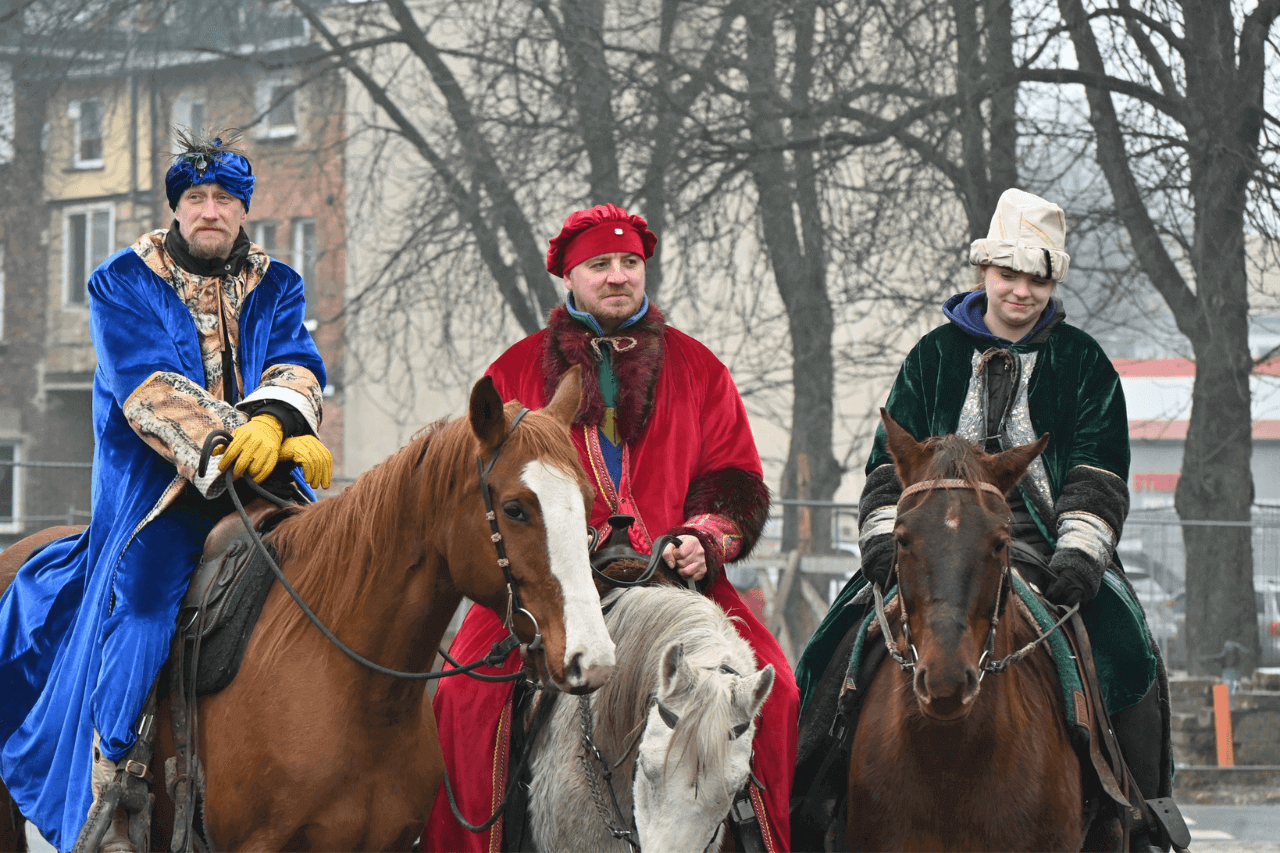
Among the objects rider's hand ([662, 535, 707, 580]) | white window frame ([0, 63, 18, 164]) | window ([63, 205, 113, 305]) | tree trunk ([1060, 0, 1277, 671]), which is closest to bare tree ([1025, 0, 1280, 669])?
tree trunk ([1060, 0, 1277, 671])

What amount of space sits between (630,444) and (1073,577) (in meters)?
1.46

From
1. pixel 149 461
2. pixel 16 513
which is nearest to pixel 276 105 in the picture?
pixel 16 513

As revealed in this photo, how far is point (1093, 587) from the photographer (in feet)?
14.3

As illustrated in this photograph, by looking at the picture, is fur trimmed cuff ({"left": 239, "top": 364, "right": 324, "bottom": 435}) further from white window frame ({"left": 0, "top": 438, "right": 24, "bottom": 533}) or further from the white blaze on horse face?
white window frame ({"left": 0, "top": 438, "right": 24, "bottom": 533})

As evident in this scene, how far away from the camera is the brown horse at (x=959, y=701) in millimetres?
3705

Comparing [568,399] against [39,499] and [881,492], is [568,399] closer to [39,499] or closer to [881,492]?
[881,492]

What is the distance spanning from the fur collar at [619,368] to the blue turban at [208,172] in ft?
3.52

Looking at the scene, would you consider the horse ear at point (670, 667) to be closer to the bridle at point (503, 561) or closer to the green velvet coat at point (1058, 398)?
the bridle at point (503, 561)

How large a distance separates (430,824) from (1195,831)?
19.3ft

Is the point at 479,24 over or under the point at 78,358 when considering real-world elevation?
over

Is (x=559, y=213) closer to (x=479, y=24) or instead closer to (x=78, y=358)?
(x=479, y=24)

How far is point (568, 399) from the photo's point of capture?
12.3ft

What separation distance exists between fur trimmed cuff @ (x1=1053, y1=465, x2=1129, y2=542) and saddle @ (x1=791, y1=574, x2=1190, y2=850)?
0.32 meters

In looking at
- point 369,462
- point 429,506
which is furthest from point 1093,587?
point 369,462
